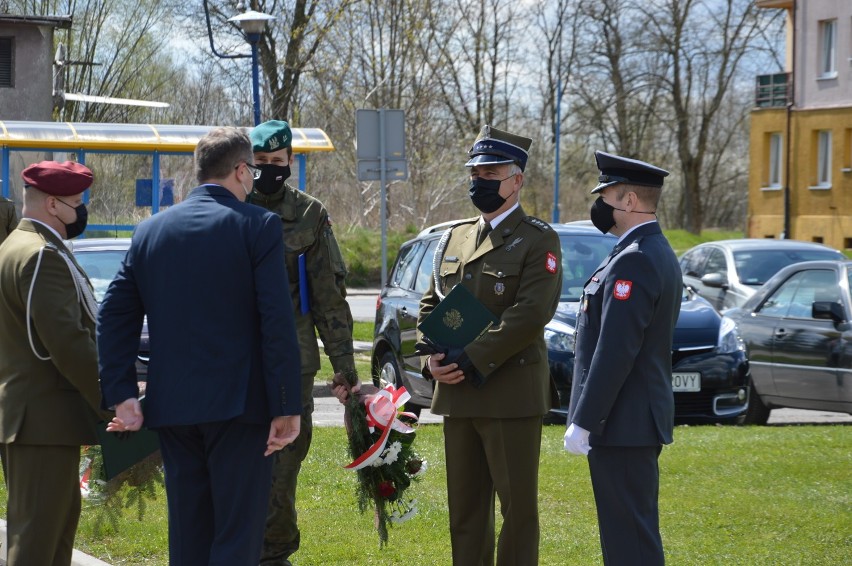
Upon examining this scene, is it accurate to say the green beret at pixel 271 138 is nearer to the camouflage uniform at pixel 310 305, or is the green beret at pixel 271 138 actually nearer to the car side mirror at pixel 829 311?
the camouflage uniform at pixel 310 305

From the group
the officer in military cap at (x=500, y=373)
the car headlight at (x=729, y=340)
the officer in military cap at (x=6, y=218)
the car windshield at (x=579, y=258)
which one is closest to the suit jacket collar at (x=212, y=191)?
the officer in military cap at (x=500, y=373)

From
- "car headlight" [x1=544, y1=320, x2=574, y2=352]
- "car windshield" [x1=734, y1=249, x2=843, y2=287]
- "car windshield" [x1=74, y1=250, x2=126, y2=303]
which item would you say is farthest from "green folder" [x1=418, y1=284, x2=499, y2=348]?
"car windshield" [x1=734, y1=249, x2=843, y2=287]

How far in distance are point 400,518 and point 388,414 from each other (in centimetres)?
56

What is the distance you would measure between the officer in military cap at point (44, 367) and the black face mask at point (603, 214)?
84.3 inches

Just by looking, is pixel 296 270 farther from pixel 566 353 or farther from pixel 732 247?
pixel 732 247

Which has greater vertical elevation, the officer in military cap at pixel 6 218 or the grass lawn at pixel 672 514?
the officer in military cap at pixel 6 218

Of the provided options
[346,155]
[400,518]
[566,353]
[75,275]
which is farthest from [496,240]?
[346,155]

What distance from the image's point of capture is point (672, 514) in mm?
7234

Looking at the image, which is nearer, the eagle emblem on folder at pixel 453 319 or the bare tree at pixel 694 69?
the eagle emblem on folder at pixel 453 319

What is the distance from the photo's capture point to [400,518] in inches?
235

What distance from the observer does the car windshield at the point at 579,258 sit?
11.2 m

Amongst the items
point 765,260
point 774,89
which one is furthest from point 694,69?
point 765,260

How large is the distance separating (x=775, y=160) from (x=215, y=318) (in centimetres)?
4615

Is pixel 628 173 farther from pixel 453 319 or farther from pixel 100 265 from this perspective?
pixel 100 265
